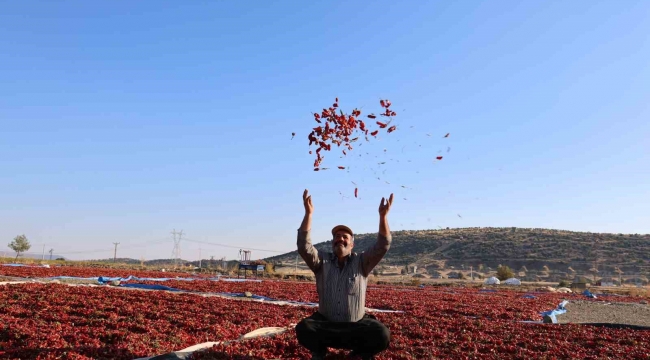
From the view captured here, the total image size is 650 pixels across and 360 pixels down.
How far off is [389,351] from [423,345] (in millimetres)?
1339

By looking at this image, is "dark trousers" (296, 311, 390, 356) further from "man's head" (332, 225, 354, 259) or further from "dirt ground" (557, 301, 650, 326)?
"dirt ground" (557, 301, 650, 326)

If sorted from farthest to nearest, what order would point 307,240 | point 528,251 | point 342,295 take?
point 528,251
point 342,295
point 307,240

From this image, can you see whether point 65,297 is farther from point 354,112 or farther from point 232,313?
point 354,112

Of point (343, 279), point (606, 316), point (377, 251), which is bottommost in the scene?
point (606, 316)

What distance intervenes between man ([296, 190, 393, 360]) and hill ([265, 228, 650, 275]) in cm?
6939

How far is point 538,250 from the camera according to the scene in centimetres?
8181

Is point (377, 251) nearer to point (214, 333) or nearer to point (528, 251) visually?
point (214, 333)

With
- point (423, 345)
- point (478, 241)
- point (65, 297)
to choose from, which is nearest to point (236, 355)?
point (423, 345)

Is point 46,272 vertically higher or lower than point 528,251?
lower

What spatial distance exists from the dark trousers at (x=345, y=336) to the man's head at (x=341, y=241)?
995mm

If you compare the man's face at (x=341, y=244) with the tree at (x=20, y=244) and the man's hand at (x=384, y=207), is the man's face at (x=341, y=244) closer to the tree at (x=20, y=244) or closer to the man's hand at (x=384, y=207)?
the man's hand at (x=384, y=207)

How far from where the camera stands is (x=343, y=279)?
6.62 metres

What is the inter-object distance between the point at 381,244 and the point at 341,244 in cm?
62

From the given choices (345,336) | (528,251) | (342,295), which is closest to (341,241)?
(342,295)
